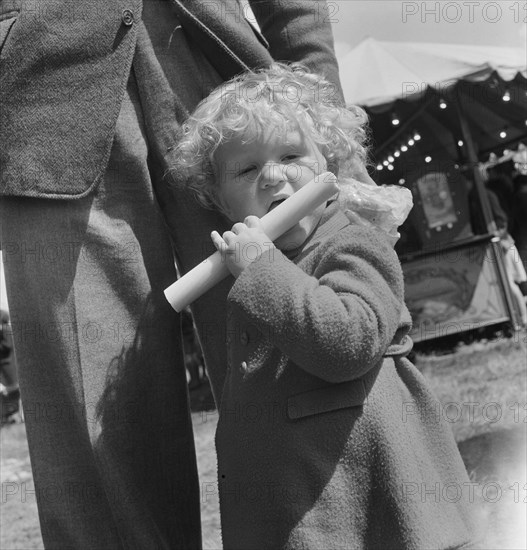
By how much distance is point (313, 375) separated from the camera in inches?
49.9

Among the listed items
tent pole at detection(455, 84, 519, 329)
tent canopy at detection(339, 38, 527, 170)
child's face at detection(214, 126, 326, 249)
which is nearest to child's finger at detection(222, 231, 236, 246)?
child's face at detection(214, 126, 326, 249)

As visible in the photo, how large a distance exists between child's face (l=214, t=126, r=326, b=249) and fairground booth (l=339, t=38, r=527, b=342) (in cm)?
407

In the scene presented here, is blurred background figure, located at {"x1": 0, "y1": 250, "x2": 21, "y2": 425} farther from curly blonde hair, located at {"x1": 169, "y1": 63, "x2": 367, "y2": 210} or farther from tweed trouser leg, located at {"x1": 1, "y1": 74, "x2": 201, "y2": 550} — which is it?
curly blonde hair, located at {"x1": 169, "y1": 63, "x2": 367, "y2": 210}

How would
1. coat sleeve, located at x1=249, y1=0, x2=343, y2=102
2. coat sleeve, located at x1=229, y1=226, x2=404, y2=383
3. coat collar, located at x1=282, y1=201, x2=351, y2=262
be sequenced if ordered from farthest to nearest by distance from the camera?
coat sleeve, located at x1=249, y1=0, x2=343, y2=102, coat collar, located at x1=282, y1=201, x2=351, y2=262, coat sleeve, located at x1=229, y1=226, x2=404, y2=383

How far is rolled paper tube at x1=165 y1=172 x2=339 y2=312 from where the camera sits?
126 centimetres

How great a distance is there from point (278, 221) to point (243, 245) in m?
0.07

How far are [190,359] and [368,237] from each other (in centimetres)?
561

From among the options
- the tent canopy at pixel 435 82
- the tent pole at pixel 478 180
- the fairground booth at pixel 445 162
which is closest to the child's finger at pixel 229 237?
the tent canopy at pixel 435 82

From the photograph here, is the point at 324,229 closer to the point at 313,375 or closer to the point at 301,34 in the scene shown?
the point at 313,375

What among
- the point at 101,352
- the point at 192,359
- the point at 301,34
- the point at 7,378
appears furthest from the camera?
the point at 7,378

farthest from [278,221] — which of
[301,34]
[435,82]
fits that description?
[435,82]

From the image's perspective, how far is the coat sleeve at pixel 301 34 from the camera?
1664 mm

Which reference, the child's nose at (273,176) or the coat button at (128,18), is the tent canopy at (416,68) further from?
the child's nose at (273,176)

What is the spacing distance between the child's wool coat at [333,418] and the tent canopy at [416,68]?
415 cm
